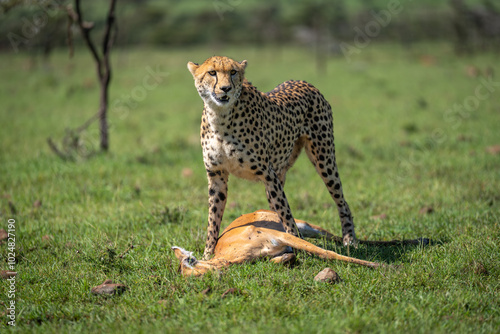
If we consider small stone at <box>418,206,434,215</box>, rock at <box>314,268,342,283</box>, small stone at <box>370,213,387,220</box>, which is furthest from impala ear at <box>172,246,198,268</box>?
small stone at <box>418,206,434,215</box>

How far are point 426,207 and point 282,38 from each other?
3575 cm

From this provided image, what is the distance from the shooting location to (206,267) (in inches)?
147

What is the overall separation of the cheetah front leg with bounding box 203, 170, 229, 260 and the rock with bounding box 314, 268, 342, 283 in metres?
0.99

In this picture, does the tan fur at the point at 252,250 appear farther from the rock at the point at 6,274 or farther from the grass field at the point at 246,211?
the rock at the point at 6,274

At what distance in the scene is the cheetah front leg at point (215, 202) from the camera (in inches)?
166

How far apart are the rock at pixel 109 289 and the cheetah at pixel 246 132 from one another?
0.79 metres

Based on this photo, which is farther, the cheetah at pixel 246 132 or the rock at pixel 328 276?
the cheetah at pixel 246 132

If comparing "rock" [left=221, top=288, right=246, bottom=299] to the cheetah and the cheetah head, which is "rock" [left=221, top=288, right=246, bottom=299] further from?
the cheetah head

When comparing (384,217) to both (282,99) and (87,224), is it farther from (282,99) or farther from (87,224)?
(87,224)

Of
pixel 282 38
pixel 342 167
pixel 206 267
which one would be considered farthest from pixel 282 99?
pixel 282 38

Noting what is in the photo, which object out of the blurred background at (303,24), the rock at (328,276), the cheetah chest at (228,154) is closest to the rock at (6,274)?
the cheetah chest at (228,154)

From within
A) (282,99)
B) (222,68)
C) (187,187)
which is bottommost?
(187,187)

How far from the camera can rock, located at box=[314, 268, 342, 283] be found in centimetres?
355

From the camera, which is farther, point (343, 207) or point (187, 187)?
point (187, 187)
